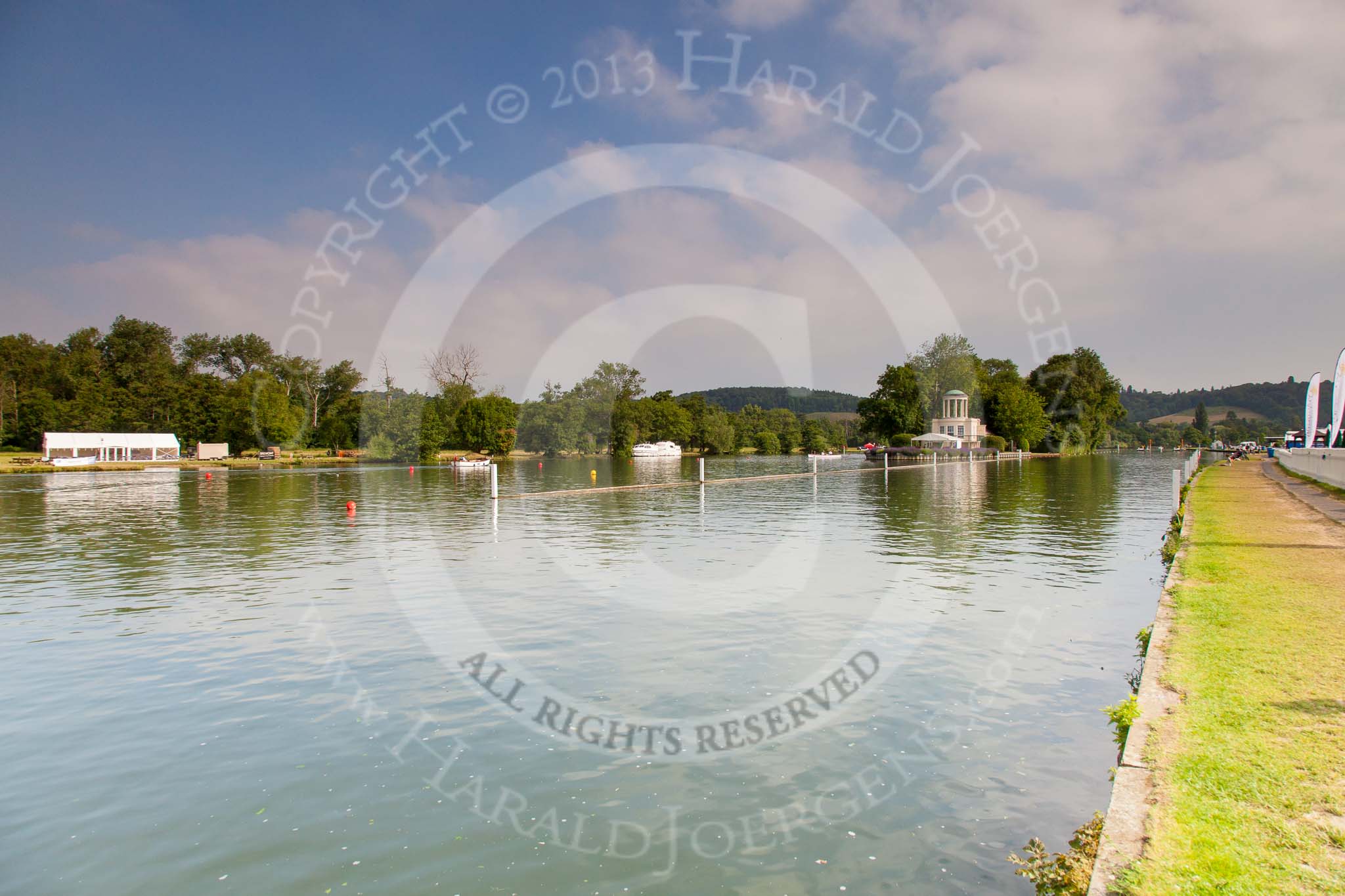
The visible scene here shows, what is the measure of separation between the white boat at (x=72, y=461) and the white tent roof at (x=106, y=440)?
1.37 m

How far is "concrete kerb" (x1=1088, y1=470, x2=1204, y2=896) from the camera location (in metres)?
4.12

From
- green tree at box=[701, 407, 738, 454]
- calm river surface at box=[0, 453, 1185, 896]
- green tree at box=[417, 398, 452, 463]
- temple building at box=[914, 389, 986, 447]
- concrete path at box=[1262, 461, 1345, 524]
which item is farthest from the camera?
green tree at box=[701, 407, 738, 454]

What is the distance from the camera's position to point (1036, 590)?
13773 millimetres

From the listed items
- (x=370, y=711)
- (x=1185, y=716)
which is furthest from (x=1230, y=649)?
(x=370, y=711)

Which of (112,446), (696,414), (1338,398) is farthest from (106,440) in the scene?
(1338,398)

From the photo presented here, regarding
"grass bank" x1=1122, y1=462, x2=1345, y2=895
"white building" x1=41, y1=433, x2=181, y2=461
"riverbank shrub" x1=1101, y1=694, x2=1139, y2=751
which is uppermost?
"white building" x1=41, y1=433, x2=181, y2=461

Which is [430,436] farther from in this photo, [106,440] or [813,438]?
[813,438]

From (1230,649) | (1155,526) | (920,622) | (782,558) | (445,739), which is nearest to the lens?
(445,739)

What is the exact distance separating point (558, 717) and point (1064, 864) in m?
4.93

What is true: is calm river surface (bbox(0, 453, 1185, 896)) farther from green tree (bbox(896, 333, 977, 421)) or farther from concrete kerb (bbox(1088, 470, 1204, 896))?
green tree (bbox(896, 333, 977, 421))

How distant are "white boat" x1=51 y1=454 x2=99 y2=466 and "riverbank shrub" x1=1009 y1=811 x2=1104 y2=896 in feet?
298

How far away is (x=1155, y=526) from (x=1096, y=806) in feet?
70.6

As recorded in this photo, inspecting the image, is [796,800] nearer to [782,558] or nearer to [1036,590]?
[1036,590]

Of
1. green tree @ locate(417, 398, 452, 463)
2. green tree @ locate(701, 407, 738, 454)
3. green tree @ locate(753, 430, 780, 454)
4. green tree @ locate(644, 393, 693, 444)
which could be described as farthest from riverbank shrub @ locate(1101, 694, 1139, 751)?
green tree @ locate(753, 430, 780, 454)
